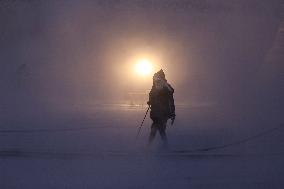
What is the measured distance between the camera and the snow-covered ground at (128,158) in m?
7.62

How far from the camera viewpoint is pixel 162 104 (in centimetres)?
1134

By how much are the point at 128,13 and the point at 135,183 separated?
3007cm

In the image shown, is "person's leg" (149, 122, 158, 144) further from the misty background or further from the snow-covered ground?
the misty background

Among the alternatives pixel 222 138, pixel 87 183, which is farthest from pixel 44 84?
pixel 87 183

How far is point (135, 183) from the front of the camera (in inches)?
295

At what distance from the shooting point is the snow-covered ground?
7.62 meters

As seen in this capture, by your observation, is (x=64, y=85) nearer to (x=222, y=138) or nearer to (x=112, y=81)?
(x=112, y=81)

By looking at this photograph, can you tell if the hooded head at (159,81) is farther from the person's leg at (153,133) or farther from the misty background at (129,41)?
the misty background at (129,41)

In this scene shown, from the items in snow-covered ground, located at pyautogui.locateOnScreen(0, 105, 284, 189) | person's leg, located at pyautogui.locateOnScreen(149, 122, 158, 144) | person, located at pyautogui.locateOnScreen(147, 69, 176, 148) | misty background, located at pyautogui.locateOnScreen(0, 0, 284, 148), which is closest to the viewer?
snow-covered ground, located at pyautogui.locateOnScreen(0, 105, 284, 189)

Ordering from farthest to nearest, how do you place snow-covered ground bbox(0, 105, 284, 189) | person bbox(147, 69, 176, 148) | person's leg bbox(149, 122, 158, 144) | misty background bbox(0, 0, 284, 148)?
misty background bbox(0, 0, 284, 148) < person bbox(147, 69, 176, 148) < person's leg bbox(149, 122, 158, 144) < snow-covered ground bbox(0, 105, 284, 189)

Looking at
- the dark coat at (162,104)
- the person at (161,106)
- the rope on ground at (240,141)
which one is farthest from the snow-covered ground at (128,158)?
the dark coat at (162,104)

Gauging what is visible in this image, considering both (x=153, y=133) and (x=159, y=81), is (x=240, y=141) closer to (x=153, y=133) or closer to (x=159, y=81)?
(x=153, y=133)

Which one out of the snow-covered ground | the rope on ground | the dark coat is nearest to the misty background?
the rope on ground

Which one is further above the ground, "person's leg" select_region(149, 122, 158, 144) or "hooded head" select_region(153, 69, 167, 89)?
"hooded head" select_region(153, 69, 167, 89)
